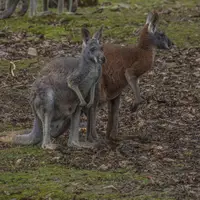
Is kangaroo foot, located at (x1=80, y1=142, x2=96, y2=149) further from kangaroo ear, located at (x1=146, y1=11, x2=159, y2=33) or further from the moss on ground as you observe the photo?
kangaroo ear, located at (x1=146, y1=11, x2=159, y2=33)

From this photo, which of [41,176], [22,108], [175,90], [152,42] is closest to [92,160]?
[41,176]

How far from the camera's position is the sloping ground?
5770mm

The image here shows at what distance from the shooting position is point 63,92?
285 inches

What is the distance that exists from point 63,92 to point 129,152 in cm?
87

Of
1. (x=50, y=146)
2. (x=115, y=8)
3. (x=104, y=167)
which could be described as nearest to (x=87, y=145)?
(x=50, y=146)

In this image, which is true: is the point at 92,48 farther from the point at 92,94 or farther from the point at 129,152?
the point at 129,152

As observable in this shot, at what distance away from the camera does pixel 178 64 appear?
37.7ft

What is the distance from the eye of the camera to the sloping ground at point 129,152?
577cm

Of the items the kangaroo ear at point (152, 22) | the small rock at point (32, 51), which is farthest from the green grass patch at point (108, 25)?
the kangaroo ear at point (152, 22)

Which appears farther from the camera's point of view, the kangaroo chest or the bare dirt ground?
the kangaroo chest

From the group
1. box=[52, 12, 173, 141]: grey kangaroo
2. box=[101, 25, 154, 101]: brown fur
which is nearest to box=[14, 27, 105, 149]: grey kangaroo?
box=[52, 12, 173, 141]: grey kangaroo

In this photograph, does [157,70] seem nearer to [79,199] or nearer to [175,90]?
[175,90]

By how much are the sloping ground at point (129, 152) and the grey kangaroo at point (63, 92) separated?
7.5 inches

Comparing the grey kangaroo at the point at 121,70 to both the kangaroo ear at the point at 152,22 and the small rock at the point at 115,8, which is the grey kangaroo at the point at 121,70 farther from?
the small rock at the point at 115,8
